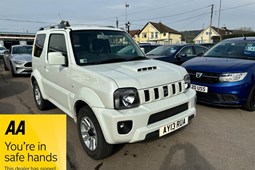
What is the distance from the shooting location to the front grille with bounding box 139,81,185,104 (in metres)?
2.66

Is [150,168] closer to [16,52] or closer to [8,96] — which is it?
[8,96]

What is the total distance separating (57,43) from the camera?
386 cm

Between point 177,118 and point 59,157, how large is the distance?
5.52 ft

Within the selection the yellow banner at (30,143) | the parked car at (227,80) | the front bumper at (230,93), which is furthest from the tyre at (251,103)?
the yellow banner at (30,143)

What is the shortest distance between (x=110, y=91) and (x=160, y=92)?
2.37 ft

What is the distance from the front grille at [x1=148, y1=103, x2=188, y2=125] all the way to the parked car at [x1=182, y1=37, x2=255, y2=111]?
1.78 meters

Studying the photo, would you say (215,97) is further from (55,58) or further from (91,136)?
(55,58)

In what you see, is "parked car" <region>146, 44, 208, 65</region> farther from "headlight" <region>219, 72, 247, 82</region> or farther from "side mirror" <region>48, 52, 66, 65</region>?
"side mirror" <region>48, 52, 66, 65</region>

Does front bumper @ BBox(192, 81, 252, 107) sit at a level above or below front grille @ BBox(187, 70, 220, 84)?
below

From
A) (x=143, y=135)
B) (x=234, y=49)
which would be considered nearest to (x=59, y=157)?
(x=143, y=135)

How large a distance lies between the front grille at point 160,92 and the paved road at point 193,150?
0.87m

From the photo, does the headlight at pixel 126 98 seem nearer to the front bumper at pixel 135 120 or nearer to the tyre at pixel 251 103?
the front bumper at pixel 135 120

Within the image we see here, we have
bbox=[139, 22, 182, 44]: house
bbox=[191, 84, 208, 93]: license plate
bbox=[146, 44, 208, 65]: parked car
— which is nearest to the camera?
bbox=[191, 84, 208, 93]: license plate

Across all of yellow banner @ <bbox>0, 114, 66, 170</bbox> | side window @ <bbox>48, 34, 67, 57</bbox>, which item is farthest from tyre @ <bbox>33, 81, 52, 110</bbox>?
yellow banner @ <bbox>0, 114, 66, 170</bbox>
